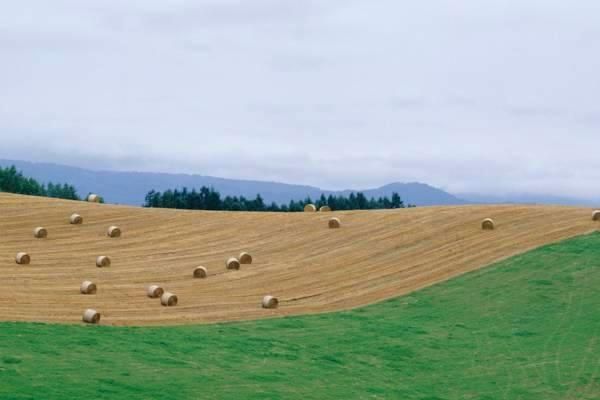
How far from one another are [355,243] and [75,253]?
447 centimetres

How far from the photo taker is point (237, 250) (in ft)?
56.0

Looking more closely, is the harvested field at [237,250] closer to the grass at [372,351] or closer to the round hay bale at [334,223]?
the round hay bale at [334,223]

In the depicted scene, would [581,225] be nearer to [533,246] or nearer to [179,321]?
[533,246]

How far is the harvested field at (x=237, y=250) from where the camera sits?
1332 centimetres

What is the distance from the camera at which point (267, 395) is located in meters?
9.80

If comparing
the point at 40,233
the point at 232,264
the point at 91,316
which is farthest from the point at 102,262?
the point at 91,316

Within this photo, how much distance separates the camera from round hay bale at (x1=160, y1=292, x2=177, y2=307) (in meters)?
13.2

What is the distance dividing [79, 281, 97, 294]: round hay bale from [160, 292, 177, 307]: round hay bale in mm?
858

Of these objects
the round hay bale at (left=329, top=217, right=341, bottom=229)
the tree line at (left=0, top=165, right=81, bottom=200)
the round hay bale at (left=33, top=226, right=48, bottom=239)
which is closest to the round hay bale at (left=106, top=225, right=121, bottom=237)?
the round hay bale at (left=33, top=226, right=48, bottom=239)

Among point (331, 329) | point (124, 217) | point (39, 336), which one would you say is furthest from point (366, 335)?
point (124, 217)

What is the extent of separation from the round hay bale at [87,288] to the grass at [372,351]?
5.74ft

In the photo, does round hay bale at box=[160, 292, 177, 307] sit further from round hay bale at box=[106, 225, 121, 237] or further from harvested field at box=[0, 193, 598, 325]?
round hay bale at box=[106, 225, 121, 237]

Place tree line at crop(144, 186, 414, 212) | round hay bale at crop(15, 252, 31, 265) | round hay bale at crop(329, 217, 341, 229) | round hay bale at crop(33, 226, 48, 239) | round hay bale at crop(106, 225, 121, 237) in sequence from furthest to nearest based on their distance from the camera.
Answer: tree line at crop(144, 186, 414, 212), round hay bale at crop(329, 217, 341, 229), round hay bale at crop(106, 225, 121, 237), round hay bale at crop(33, 226, 48, 239), round hay bale at crop(15, 252, 31, 265)

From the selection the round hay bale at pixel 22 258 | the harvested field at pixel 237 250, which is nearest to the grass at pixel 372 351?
the harvested field at pixel 237 250
